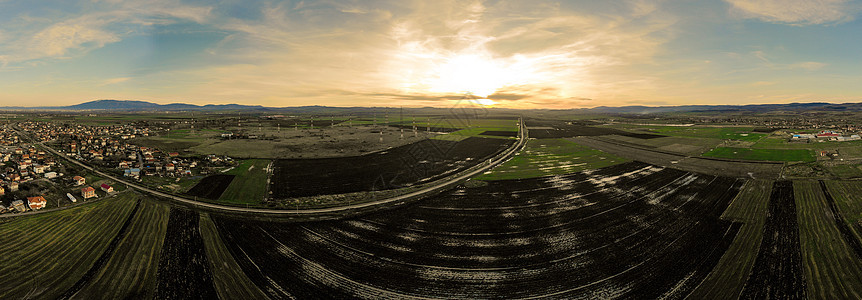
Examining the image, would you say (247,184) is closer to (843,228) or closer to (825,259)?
(825,259)

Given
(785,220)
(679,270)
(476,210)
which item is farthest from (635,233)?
(785,220)

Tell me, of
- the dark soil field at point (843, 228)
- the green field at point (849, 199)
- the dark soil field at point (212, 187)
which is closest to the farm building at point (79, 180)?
the dark soil field at point (212, 187)

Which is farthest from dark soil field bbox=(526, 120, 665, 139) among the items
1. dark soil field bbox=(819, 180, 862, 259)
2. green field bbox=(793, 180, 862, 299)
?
green field bbox=(793, 180, 862, 299)

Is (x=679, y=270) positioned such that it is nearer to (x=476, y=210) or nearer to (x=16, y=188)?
(x=476, y=210)

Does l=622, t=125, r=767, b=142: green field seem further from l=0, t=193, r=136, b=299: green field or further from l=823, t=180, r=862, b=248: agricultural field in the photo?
l=0, t=193, r=136, b=299: green field

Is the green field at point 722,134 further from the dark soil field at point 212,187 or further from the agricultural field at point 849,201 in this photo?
the dark soil field at point 212,187

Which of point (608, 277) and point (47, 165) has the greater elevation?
point (47, 165)
